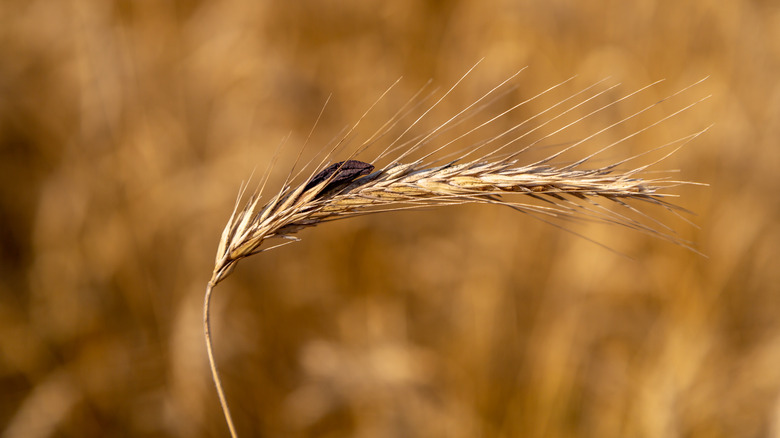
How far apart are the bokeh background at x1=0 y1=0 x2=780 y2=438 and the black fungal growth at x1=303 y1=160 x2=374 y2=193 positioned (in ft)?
4.07

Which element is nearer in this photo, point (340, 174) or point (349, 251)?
point (340, 174)

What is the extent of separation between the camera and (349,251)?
209cm

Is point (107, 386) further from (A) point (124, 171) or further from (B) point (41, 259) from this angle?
(A) point (124, 171)

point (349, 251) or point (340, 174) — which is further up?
point (340, 174)

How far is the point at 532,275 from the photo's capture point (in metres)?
2.04

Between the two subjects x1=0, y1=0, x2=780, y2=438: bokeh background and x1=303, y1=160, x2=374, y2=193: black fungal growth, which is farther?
x1=0, y1=0, x2=780, y2=438: bokeh background

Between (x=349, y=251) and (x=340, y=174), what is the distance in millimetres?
1365

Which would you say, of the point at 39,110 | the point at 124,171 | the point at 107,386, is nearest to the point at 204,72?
the point at 124,171

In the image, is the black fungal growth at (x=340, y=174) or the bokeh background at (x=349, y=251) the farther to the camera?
the bokeh background at (x=349, y=251)

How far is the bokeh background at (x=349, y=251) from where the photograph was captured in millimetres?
1877

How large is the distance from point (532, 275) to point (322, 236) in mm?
861

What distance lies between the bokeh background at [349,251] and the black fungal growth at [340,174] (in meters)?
1.24

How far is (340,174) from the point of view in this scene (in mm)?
738

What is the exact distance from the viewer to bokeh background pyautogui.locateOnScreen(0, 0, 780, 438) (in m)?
1.88
